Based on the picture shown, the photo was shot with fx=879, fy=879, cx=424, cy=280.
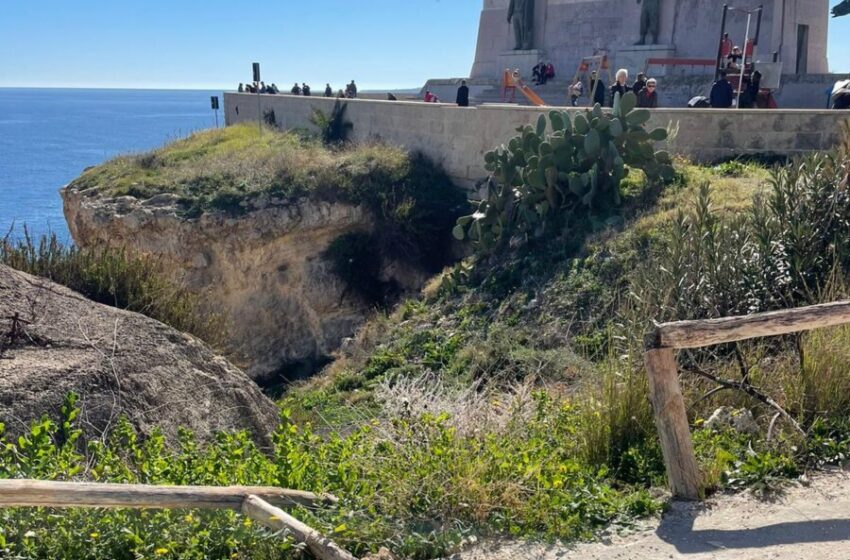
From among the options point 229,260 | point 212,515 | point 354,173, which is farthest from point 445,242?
point 212,515

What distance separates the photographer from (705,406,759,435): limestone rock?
5.71 m

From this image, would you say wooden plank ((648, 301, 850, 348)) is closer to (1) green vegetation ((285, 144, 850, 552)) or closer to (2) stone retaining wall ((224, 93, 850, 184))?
(1) green vegetation ((285, 144, 850, 552))

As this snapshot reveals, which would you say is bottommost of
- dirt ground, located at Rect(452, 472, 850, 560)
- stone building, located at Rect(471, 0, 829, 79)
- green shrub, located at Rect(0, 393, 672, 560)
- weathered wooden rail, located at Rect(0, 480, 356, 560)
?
dirt ground, located at Rect(452, 472, 850, 560)

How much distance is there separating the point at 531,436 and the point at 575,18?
70.6 feet

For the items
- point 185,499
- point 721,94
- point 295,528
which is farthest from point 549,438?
point 721,94

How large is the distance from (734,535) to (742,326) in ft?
3.89

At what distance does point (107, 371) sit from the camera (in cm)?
682

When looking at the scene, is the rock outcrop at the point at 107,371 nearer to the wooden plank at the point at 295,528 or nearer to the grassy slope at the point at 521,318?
the grassy slope at the point at 521,318

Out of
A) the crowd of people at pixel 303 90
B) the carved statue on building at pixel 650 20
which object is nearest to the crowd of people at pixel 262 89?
the crowd of people at pixel 303 90

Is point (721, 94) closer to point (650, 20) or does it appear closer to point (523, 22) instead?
point (650, 20)

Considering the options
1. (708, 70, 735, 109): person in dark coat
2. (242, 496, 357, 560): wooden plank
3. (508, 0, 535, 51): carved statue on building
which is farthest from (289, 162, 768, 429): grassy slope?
(508, 0, 535, 51): carved statue on building

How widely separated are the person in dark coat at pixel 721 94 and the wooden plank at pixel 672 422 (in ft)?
39.1

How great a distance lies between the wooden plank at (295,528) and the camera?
14.0 feet

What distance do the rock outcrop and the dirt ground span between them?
3360 millimetres
